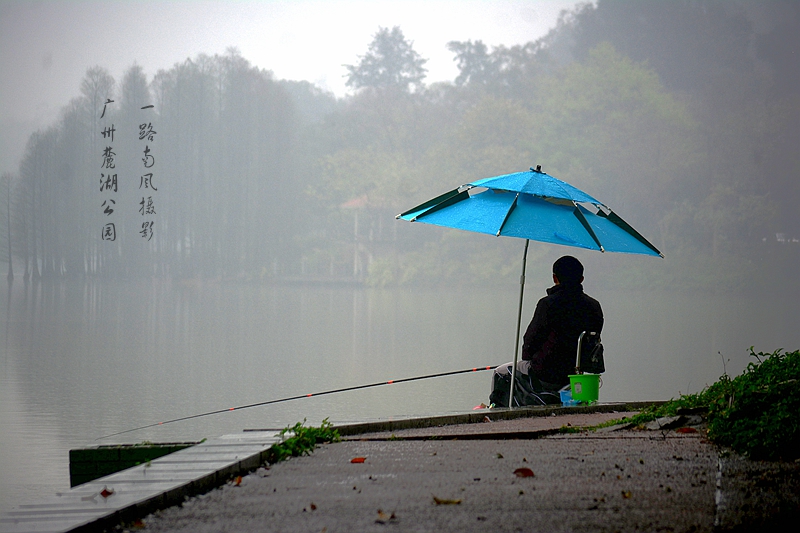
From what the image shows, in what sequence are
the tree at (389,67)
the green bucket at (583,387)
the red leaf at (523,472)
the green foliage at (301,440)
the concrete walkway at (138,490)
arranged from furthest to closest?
1. the tree at (389,67)
2. the green bucket at (583,387)
3. the green foliage at (301,440)
4. the red leaf at (523,472)
5. the concrete walkway at (138,490)

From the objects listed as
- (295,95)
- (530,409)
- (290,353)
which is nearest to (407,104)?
(295,95)

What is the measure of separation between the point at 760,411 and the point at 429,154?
4561cm

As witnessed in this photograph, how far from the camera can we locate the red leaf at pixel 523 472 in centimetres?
310

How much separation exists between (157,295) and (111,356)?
20623 millimetres

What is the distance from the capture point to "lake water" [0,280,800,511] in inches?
341

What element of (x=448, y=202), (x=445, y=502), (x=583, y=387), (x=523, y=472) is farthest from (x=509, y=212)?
(x=445, y=502)

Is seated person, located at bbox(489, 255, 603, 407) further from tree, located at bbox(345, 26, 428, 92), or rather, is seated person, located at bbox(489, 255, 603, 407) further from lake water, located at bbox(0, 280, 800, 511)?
tree, located at bbox(345, 26, 428, 92)

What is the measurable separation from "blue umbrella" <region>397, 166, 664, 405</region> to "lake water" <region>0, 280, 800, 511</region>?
927 millimetres

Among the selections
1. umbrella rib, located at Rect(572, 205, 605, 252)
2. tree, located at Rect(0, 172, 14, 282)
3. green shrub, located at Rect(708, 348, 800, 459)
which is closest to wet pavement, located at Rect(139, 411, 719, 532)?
green shrub, located at Rect(708, 348, 800, 459)

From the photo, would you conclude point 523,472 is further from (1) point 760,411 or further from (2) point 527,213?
(2) point 527,213

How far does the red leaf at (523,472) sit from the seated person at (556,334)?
6.25 ft

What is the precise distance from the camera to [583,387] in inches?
197

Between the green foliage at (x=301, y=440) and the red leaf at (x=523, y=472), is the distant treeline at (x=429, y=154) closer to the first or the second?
the green foliage at (x=301, y=440)

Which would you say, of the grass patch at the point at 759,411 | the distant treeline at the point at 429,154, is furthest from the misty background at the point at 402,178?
the grass patch at the point at 759,411
